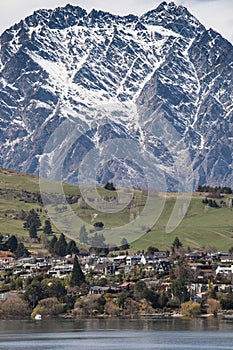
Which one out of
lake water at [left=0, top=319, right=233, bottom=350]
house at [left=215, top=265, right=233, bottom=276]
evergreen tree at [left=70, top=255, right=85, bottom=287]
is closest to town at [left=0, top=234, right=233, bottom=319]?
evergreen tree at [left=70, top=255, right=85, bottom=287]

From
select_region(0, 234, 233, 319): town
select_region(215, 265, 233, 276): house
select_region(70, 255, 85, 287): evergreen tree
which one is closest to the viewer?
select_region(0, 234, 233, 319): town

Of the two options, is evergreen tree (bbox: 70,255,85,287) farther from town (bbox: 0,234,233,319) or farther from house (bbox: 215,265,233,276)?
house (bbox: 215,265,233,276)

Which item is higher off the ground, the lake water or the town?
the town

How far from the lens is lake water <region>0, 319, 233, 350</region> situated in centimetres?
11881

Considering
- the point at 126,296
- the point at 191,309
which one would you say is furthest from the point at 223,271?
the point at 191,309

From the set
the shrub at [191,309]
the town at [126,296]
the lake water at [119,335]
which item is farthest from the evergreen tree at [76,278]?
the lake water at [119,335]

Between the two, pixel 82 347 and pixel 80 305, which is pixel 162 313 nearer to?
pixel 80 305

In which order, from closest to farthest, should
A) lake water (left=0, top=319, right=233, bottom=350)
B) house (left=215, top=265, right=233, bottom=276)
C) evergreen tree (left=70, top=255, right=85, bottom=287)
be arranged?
lake water (left=0, top=319, right=233, bottom=350) → evergreen tree (left=70, top=255, right=85, bottom=287) → house (left=215, top=265, right=233, bottom=276)

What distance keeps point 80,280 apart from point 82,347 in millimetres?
64552

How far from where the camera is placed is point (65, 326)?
474 ft

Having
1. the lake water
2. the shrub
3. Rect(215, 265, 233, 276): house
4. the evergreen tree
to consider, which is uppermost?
Rect(215, 265, 233, 276): house

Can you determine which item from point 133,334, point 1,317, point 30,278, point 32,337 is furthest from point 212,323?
point 30,278

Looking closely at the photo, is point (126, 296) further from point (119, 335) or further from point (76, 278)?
point (119, 335)

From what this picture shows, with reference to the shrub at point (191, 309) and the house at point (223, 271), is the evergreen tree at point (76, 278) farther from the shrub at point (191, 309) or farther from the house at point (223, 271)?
the shrub at point (191, 309)
